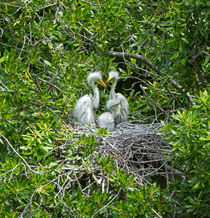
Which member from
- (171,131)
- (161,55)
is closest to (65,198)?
(171,131)

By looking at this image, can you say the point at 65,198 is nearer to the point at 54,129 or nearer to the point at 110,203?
the point at 110,203

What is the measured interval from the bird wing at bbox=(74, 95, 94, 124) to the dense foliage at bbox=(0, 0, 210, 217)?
26cm

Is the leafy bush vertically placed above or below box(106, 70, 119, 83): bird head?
above

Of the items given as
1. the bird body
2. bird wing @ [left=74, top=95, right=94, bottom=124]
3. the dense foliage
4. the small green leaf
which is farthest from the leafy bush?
bird wing @ [left=74, top=95, right=94, bottom=124]

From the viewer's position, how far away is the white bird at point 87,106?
5.97 metres

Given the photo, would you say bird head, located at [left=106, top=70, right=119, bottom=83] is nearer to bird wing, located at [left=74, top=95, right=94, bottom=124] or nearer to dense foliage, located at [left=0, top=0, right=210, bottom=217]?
dense foliage, located at [left=0, top=0, right=210, bottom=217]

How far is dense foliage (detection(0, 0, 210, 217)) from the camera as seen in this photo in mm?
4027

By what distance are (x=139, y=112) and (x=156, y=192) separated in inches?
84.8

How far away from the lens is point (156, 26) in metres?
5.01

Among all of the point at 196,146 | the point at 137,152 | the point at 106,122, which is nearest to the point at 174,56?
the point at 196,146

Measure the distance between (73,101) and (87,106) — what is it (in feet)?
2.79

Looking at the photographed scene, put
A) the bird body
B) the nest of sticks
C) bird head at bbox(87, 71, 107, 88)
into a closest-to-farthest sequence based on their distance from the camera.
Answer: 1. the nest of sticks
2. the bird body
3. bird head at bbox(87, 71, 107, 88)

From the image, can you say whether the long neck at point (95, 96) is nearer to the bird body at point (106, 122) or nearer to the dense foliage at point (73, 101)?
the bird body at point (106, 122)

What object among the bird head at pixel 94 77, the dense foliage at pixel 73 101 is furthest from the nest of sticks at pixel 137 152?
the bird head at pixel 94 77
